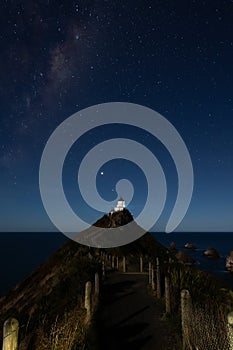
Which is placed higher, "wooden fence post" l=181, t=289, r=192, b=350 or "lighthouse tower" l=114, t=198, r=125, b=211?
"lighthouse tower" l=114, t=198, r=125, b=211

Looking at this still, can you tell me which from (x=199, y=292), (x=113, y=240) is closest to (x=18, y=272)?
(x=113, y=240)

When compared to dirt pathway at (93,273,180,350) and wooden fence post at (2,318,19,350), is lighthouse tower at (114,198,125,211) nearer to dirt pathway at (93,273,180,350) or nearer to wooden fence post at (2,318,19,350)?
dirt pathway at (93,273,180,350)

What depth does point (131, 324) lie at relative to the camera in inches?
402

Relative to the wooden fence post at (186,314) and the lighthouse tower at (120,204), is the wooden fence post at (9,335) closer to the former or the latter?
the wooden fence post at (186,314)

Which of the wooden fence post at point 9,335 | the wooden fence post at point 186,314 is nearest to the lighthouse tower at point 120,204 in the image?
the wooden fence post at point 186,314

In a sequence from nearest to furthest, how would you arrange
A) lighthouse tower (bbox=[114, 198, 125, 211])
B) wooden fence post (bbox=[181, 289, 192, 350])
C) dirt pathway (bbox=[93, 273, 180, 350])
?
wooden fence post (bbox=[181, 289, 192, 350]) → dirt pathway (bbox=[93, 273, 180, 350]) → lighthouse tower (bbox=[114, 198, 125, 211])

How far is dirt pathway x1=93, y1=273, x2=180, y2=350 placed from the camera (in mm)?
8414

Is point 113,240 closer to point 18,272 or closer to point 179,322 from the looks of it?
point 179,322

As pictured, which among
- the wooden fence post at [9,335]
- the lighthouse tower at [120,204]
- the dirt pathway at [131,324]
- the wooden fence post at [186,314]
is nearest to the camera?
the wooden fence post at [9,335]

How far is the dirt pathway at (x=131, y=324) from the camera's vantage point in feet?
27.6

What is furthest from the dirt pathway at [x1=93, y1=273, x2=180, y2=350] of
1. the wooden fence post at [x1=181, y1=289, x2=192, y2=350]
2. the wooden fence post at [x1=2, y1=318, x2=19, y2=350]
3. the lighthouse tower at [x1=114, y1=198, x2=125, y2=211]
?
the lighthouse tower at [x1=114, y1=198, x2=125, y2=211]

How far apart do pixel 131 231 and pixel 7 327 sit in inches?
1752

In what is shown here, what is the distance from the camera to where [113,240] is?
43.7 m

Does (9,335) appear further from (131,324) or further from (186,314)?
(131,324)
